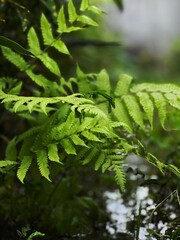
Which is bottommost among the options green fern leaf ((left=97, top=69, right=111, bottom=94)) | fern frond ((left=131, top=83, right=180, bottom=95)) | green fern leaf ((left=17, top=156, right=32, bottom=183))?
green fern leaf ((left=17, top=156, right=32, bottom=183))

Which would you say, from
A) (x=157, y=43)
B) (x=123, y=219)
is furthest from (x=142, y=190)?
(x=157, y=43)

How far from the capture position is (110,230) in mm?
2316

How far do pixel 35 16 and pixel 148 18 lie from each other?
11069mm

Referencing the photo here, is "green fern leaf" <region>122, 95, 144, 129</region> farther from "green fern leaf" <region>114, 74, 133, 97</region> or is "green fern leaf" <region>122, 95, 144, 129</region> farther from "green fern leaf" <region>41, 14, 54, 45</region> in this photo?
"green fern leaf" <region>41, 14, 54, 45</region>

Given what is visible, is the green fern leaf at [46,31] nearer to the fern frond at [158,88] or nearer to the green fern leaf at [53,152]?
the fern frond at [158,88]

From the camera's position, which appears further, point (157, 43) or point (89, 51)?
point (157, 43)

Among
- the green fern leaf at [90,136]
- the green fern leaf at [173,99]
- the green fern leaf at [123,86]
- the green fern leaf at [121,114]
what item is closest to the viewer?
the green fern leaf at [90,136]

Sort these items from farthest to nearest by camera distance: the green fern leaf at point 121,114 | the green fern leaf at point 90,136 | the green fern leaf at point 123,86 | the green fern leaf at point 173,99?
1. the green fern leaf at point 123,86
2. the green fern leaf at point 121,114
3. the green fern leaf at point 173,99
4. the green fern leaf at point 90,136

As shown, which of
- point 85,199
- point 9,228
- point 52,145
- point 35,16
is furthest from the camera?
point 35,16

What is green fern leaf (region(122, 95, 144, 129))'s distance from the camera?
6.63ft

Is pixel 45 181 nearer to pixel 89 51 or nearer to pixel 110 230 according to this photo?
pixel 110 230

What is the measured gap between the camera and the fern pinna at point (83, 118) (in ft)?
5.85

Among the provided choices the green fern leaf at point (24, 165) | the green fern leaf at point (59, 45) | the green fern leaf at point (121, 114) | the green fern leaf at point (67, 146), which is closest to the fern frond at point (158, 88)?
the green fern leaf at point (121, 114)

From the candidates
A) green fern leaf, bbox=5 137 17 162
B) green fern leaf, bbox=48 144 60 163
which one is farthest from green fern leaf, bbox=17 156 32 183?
green fern leaf, bbox=5 137 17 162
